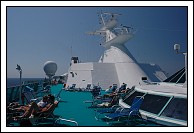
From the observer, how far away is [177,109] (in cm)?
523

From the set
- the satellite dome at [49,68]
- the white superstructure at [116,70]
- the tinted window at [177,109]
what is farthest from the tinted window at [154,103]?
the satellite dome at [49,68]

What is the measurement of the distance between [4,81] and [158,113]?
159 inches

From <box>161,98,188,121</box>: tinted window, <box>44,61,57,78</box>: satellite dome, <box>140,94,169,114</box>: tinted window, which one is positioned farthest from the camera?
<box>44,61,57,78</box>: satellite dome

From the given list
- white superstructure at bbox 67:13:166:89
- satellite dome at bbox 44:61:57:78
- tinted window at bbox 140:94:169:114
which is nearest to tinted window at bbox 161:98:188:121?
tinted window at bbox 140:94:169:114

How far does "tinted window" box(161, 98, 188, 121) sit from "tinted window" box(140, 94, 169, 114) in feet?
0.78

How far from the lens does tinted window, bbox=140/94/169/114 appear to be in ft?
19.0

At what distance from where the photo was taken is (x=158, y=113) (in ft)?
18.4

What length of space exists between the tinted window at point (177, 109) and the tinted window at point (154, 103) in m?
0.24

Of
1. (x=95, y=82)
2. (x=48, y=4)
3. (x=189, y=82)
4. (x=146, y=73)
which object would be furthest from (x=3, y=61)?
(x=146, y=73)

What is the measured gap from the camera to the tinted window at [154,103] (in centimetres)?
578

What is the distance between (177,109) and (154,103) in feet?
2.99

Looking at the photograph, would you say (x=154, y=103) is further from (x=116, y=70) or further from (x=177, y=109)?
(x=116, y=70)

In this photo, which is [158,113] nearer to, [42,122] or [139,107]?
[139,107]

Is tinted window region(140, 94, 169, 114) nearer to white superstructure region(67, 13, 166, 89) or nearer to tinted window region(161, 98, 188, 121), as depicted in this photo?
tinted window region(161, 98, 188, 121)
